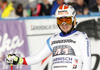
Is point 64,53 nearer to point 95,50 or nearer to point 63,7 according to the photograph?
point 63,7

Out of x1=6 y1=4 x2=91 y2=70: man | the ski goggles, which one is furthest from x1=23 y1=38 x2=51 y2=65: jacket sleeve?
the ski goggles

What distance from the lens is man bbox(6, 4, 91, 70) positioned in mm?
5023

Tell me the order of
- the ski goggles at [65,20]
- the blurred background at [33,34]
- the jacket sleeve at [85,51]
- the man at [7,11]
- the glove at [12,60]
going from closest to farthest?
the jacket sleeve at [85,51] → the ski goggles at [65,20] → the glove at [12,60] → the blurred background at [33,34] → the man at [7,11]

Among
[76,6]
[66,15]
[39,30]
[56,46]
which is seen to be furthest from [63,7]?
[76,6]

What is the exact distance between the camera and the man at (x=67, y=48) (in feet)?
16.5

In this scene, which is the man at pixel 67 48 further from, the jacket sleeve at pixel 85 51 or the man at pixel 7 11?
the man at pixel 7 11

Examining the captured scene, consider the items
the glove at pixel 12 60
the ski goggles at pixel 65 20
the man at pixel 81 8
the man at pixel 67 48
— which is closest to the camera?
the man at pixel 67 48

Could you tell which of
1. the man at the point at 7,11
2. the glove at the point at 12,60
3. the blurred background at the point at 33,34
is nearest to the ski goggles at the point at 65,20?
the glove at the point at 12,60

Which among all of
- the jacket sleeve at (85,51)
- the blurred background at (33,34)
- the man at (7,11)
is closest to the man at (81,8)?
the blurred background at (33,34)

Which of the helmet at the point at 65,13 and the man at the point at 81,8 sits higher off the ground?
the helmet at the point at 65,13

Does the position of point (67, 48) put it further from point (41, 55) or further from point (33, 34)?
point (33, 34)

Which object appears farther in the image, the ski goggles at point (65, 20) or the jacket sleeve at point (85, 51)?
the ski goggles at point (65, 20)

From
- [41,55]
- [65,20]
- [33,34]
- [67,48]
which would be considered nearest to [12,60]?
[41,55]

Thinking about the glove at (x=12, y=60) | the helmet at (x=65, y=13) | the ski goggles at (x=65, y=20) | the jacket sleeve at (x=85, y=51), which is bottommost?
the glove at (x=12, y=60)
